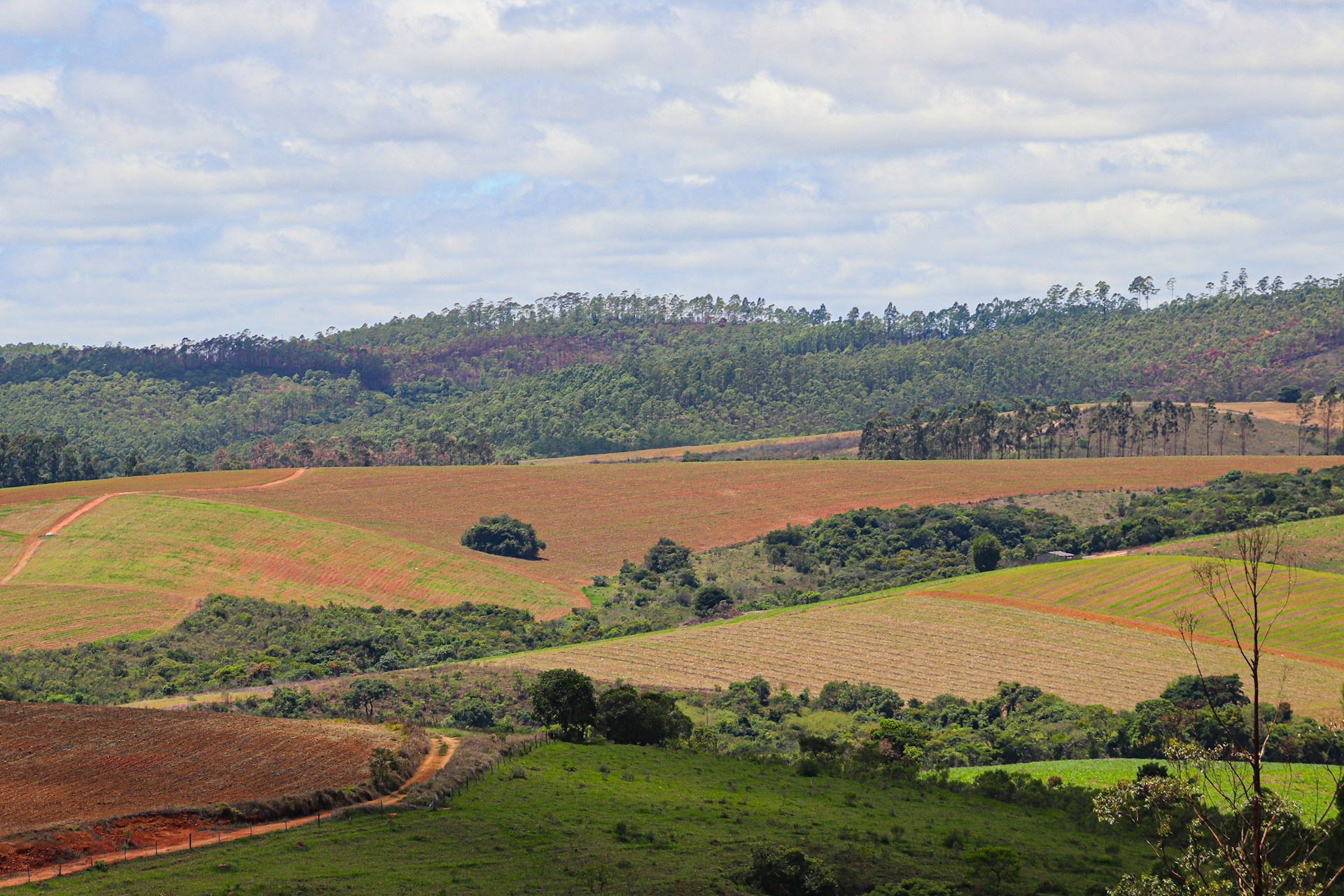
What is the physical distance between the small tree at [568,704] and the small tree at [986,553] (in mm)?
73061

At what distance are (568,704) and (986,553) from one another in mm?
75277

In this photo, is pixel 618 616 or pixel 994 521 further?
pixel 994 521

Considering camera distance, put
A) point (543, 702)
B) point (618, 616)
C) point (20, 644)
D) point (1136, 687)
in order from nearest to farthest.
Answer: point (543, 702)
point (1136, 687)
point (20, 644)
point (618, 616)

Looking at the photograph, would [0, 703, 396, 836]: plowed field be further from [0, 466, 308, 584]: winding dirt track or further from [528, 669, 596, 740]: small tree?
[0, 466, 308, 584]: winding dirt track

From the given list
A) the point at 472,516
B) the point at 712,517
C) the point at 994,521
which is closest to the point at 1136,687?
the point at 994,521

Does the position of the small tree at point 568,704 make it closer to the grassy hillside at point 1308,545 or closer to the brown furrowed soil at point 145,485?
the grassy hillside at point 1308,545

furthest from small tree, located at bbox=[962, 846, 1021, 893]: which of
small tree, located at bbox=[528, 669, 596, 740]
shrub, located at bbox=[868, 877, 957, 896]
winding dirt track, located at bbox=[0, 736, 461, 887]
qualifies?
small tree, located at bbox=[528, 669, 596, 740]

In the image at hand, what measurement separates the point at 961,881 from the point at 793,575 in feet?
307

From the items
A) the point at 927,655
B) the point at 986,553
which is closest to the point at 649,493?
the point at 986,553

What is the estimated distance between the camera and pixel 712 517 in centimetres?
15388

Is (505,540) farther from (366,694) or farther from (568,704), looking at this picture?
(568,704)

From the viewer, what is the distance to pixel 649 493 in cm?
16212

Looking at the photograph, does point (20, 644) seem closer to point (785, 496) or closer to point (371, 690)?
point (371, 690)

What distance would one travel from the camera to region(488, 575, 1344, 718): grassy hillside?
292ft
